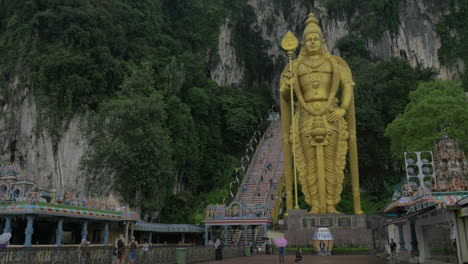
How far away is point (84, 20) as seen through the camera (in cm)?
2295

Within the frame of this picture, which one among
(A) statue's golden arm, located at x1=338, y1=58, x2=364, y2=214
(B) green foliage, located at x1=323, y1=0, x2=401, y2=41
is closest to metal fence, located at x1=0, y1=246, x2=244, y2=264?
(A) statue's golden arm, located at x1=338, y1=58, x2=364, y2=214

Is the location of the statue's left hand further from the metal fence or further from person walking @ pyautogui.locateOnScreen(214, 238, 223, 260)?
the metal fence

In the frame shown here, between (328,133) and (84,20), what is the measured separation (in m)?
15.3

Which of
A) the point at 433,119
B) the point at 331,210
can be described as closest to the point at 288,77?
the point at 331,210

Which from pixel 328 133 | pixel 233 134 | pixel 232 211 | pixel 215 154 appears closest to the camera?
pixel 328 133

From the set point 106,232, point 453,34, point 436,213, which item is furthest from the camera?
point 453,34

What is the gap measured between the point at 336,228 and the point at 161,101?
10305mm

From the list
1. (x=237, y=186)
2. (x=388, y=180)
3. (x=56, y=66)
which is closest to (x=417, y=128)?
(x=388, y=180)

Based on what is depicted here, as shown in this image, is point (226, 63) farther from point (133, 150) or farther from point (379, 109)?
point (133, 150)

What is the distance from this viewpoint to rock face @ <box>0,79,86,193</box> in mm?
21906

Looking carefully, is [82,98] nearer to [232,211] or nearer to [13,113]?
[13,113]

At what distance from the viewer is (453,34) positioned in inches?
1195

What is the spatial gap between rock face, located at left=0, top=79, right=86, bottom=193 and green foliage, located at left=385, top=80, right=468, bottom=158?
16.2 m

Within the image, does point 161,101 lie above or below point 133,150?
above
